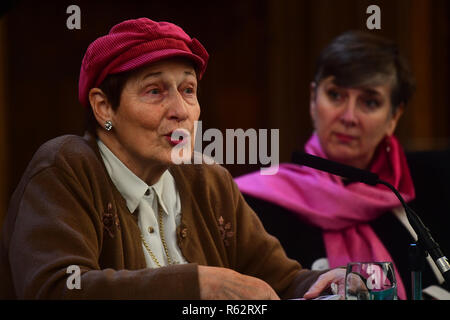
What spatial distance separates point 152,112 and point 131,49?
100 mm

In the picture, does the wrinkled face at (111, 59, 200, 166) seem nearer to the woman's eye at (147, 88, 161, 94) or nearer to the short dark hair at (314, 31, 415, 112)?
the woman's eye at (147, 88, 161, 94)

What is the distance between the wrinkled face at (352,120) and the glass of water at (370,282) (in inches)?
30.4

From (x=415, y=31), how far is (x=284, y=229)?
1549 millimetres

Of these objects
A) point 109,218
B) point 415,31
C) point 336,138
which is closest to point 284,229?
point 336,138

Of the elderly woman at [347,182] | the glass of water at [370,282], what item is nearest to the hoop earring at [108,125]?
the glass of water at [370,282]

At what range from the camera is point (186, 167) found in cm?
120

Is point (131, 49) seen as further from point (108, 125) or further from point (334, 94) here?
point (334, 94)

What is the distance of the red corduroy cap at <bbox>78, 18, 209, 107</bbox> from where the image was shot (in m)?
1.09

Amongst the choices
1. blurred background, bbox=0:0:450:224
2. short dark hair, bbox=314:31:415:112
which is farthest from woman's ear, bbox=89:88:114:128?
short dark hair, bbox=314:31:415:112

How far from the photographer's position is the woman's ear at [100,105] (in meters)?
1.12

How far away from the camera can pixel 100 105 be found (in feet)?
3.69

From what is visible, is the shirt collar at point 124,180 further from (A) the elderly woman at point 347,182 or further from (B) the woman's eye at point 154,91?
(A) the elderly woman at point 347,182

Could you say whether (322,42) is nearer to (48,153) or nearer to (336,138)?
(336,138)

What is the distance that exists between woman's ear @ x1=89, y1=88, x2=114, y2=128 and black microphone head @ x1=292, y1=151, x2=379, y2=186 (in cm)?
32
